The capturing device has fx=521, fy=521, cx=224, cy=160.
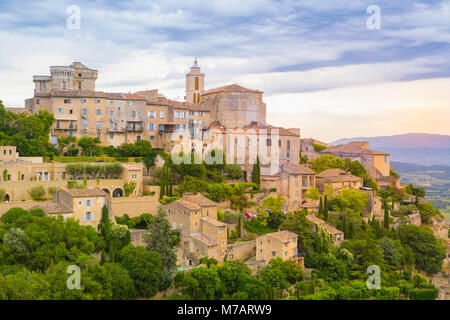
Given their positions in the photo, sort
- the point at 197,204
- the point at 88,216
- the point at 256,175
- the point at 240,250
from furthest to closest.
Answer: the point at 256,175
the point at 197,204
the point at 240,250
the point at 88,216

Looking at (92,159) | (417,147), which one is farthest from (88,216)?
(417,147)

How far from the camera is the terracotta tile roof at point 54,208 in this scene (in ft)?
128

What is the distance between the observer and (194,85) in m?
72.3

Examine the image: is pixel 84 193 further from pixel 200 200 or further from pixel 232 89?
pixel 232 89

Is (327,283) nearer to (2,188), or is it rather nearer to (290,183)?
(290,183)

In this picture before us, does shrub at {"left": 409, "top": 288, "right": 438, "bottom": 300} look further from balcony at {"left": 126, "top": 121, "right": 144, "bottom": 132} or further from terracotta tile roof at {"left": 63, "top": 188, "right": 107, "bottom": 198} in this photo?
balcony at {"left": 126, "top": 121, "right": 144, "bottom": 132}

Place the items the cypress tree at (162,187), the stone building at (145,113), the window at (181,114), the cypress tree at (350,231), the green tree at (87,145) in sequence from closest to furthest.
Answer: the cypress tree at (162,187) < the cypress tree at (350,231) < the green tree at (87,145) < the stone building at (145,113) < the window at (181,114)

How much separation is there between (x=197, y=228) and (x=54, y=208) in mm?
11456

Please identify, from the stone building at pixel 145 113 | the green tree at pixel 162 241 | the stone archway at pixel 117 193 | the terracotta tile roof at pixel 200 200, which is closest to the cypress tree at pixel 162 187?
the terracotta tile roof at pixel 200 200

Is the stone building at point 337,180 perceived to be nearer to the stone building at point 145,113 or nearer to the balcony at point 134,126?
the stone building at point 145,113

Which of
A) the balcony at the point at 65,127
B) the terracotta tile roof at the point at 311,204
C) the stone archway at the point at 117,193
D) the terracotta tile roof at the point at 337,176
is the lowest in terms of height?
the terracotta tile roof at the point at 311,204

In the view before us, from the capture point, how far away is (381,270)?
44.8 metres

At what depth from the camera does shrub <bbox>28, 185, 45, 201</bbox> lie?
43.4 metres

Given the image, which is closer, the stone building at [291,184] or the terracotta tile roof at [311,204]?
the terracotta tile roof at [311,204]
